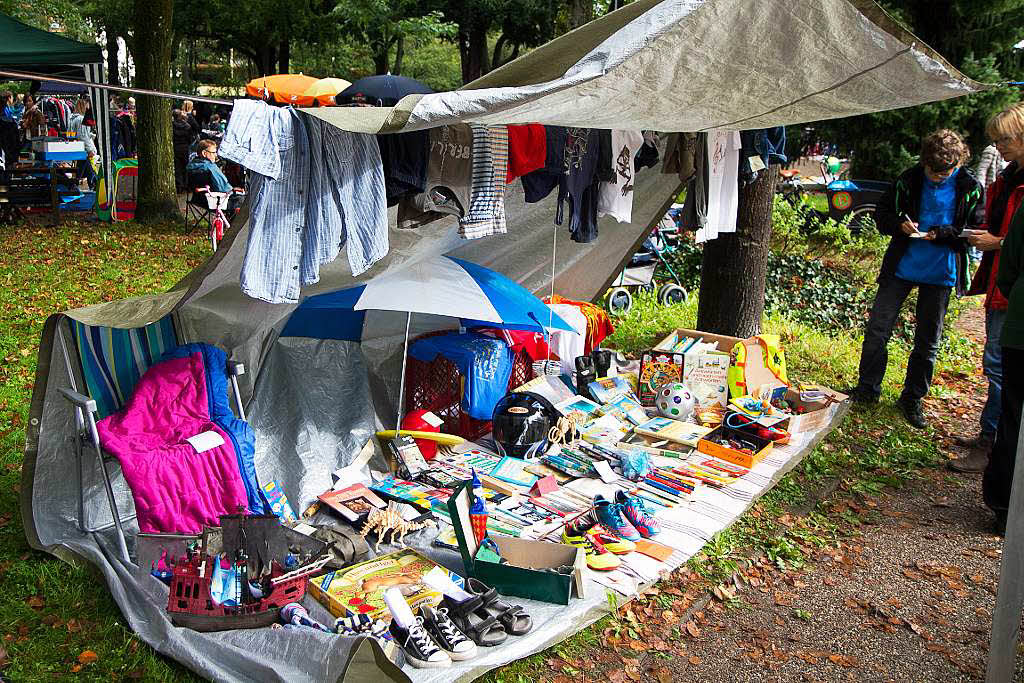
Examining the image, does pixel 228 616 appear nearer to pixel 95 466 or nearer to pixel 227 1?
pixel 95 466

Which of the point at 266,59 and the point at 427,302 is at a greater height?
the point at 266,59

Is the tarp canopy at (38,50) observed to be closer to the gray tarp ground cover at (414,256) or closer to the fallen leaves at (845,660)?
the gray tarp ground cover at (414,256)

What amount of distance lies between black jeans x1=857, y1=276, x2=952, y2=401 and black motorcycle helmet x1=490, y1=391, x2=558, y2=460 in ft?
7.90

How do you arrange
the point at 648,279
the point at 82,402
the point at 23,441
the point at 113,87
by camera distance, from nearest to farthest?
1. the point at 113,87
2. the point at 82,402
3. the point at 23,441
4. the point at 648,279

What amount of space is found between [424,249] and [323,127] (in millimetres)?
1584

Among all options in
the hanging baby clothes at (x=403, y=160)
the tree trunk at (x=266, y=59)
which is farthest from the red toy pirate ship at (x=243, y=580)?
the tree trunk at (x=266, y=59)

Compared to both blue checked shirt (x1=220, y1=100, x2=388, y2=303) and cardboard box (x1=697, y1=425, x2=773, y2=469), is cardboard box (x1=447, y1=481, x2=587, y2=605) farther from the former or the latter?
cardboard box (x1=697, y1=425, x2=773, y2=469)

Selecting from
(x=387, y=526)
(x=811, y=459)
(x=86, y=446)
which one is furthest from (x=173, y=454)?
(x=811, y=459)

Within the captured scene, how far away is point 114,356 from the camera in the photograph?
3879mm

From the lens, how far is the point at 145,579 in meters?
3.21

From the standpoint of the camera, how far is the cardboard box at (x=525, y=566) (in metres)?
3.24

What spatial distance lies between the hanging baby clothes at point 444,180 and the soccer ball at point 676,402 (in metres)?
1.96

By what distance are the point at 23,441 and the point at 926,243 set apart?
540cm

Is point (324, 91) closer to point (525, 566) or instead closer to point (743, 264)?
point (743, 264)
